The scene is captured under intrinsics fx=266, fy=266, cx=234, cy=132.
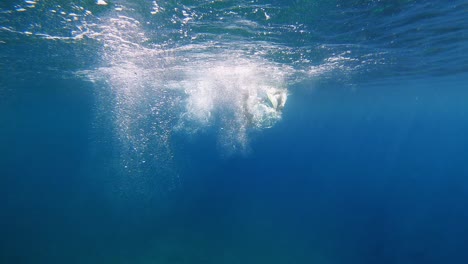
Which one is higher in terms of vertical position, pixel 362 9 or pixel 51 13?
pixel 362 9

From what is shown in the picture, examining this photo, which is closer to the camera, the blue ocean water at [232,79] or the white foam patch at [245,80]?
the blue ocean water at [232,79]

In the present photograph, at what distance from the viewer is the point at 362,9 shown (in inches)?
363

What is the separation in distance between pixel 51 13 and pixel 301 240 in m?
21.9

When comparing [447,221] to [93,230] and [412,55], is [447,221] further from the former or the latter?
[93,230]

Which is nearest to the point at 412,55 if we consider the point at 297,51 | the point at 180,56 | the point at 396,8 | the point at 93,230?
the point at 297,51

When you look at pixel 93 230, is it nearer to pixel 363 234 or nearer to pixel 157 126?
pixel 363 234

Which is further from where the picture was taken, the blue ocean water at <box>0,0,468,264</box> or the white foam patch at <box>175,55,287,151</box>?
the white foam patch at <box>175,55,287,151</box>

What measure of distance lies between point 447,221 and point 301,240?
17.3 m

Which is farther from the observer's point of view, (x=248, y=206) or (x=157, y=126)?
(x=157, y=126)

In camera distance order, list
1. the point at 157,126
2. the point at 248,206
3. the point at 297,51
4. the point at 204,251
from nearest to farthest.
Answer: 1. the point at 297,51
2. the point at 204,251
3. the point at 248,206
4. the point at 157,126

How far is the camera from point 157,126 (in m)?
56.6

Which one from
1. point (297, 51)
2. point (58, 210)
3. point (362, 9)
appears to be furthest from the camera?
point (58, 210)

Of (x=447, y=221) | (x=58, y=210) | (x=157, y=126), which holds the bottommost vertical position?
(x=58, y=210)

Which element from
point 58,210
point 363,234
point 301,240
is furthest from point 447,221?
point 58,210
